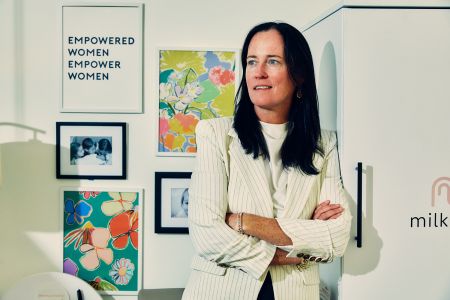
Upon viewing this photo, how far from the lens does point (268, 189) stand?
1.72m

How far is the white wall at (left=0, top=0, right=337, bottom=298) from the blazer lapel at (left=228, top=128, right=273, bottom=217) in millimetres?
822

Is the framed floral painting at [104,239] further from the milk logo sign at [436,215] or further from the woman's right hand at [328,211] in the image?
the milk logo sign at [436,215]

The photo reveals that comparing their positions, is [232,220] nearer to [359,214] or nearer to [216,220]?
[216,220]

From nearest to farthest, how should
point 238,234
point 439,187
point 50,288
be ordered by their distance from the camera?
point 238,234
point 439,187
point 50,288

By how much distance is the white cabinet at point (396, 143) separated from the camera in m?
1.83

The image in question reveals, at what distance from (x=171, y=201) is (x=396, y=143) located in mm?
1128

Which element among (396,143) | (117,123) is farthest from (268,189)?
(117,123)

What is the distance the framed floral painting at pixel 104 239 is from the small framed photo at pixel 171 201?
10 cm

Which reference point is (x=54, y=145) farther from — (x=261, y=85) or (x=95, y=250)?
(x=261, y=85)

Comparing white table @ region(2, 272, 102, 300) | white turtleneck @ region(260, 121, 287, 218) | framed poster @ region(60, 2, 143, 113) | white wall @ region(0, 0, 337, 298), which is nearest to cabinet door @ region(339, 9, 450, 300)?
white turtleneck @ region(260, 121, 287, 218)

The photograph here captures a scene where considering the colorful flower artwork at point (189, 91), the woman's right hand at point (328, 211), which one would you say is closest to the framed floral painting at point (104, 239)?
the colorful flower artwork at point (189, 91)

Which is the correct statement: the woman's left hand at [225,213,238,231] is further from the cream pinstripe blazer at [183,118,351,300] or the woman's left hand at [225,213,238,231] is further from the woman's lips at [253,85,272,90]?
the woman's lips at [253,85,272,90]

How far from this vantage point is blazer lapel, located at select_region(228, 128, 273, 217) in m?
1.71

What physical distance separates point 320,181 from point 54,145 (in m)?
1.35
